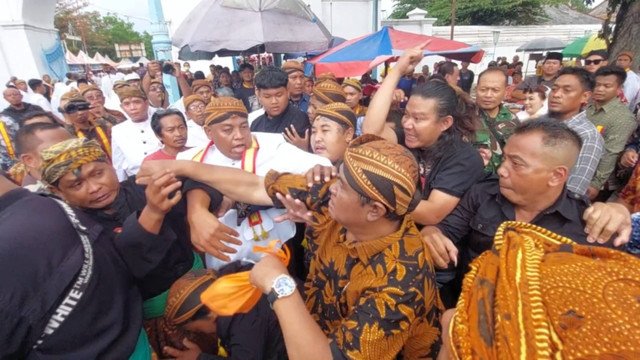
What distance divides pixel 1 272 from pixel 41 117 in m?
3.08

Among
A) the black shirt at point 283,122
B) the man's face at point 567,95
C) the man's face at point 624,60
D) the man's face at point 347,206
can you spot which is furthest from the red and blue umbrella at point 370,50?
the man's face at point 347,206

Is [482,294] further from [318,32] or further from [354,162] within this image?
[318,32]

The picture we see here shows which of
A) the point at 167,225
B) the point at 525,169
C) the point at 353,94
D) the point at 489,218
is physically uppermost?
the point at 353,94

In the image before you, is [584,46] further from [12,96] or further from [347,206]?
[12,96]

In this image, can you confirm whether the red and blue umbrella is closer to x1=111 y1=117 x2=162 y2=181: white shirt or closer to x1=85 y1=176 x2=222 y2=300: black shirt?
x1=111 y1=117 x2=162 y2=181: white shirt

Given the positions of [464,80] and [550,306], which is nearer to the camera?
[550,306]

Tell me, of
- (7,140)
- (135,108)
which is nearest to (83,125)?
(135,108)

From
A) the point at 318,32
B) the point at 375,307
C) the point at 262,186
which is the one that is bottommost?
the point at 375,307

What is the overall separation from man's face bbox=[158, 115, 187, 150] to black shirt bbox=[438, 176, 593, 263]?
260 cm

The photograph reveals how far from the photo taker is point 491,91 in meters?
3.21

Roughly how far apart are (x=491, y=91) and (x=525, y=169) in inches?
69.5

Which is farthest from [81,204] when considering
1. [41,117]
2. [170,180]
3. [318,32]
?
[318,32]

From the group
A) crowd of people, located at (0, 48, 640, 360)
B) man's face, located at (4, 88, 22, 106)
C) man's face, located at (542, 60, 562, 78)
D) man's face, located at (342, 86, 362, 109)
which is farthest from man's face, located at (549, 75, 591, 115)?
man's face, located at (4, 88, 22, 106)

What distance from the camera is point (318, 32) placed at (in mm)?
5688
